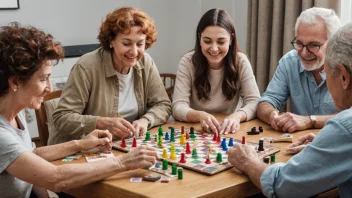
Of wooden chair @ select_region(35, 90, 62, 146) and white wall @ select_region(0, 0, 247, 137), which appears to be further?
white wall @ select_region(0, 0, 247, 137)

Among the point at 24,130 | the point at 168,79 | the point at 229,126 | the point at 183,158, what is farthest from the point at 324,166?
the point at 168,79

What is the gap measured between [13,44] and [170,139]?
89cm

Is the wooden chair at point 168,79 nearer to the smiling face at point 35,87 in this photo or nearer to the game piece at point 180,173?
the smiling face at point 35,87

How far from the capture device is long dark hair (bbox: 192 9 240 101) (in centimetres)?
289

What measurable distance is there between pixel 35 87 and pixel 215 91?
1349mm

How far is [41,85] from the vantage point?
1.92m

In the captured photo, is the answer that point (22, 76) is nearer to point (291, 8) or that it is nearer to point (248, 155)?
point (248, 155)

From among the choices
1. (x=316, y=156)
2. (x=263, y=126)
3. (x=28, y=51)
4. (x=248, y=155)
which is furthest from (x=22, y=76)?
(x=263, y=126)

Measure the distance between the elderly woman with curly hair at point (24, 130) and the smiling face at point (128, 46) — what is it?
67cm

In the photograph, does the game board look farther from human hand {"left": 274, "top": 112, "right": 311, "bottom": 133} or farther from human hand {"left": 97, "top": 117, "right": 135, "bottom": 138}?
human hand {"left": 274, "top": 112, "right": 311, "bottom": 133}

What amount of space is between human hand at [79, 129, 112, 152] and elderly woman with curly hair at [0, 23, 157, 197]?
0.26 meters

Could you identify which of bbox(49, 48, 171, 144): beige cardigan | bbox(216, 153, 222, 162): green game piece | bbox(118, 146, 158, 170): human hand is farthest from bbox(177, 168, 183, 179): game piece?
bbox(49, 48, 171, 144): beige cardigan

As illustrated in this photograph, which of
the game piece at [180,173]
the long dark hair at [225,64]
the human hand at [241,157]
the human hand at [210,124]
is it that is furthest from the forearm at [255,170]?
the long dark hair at [225,64]

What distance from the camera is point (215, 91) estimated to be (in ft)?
9.75
